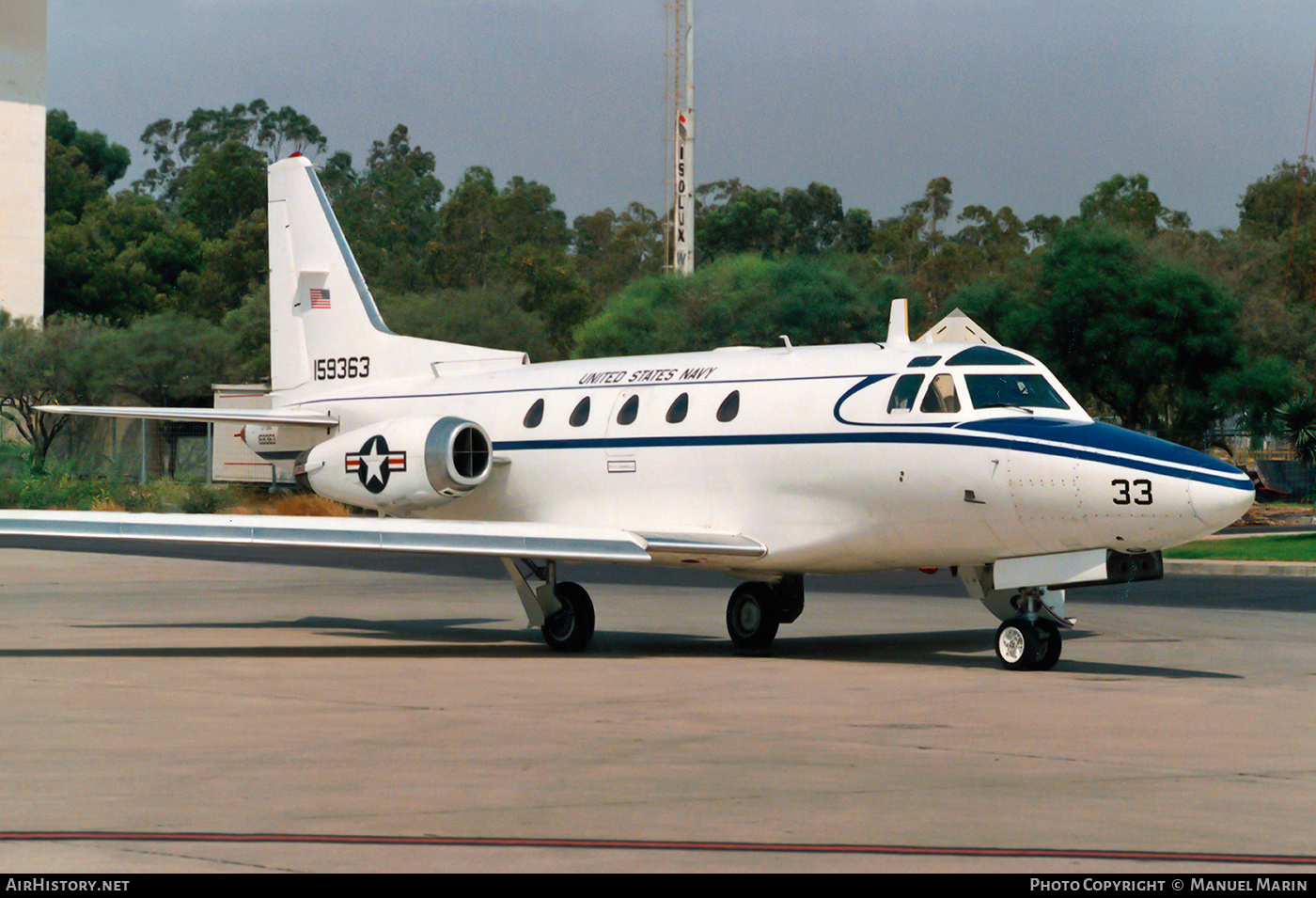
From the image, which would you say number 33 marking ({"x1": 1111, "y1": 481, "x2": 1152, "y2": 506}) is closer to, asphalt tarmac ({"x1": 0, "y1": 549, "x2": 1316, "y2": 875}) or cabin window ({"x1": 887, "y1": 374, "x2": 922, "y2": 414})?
asphalt tarmac ({"x1": 0, "y1": 549, "x2": 1316, "y2": 875})

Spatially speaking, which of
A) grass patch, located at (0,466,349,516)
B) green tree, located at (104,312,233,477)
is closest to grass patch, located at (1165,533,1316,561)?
grass patch, located at (0,466,349,516)

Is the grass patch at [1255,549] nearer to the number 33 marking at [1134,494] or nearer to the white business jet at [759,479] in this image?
the white business jet at [759,479]

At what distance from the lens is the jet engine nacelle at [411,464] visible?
717 inches

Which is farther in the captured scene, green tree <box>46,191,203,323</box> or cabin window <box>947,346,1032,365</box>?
green tree <box>46,191,203,323</box>

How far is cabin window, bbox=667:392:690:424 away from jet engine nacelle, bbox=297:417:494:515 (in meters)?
2.48

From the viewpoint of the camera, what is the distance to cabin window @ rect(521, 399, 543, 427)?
726 inches

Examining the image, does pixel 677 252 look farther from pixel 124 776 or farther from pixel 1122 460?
pixel 124 776

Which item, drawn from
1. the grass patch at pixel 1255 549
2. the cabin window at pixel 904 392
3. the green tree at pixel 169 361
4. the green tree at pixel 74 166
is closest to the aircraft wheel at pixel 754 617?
the cabin window at pixel 904 392

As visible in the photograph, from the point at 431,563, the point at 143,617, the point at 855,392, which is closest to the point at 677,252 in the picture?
the point at 431,563

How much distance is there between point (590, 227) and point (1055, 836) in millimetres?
110570

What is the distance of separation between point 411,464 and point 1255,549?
70.0 ft

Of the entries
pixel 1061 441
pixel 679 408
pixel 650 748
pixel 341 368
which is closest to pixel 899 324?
pixel 679 408

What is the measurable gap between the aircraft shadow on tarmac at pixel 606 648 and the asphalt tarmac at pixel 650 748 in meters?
0.09

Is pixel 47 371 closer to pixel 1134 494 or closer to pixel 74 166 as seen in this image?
pixel 74 166
